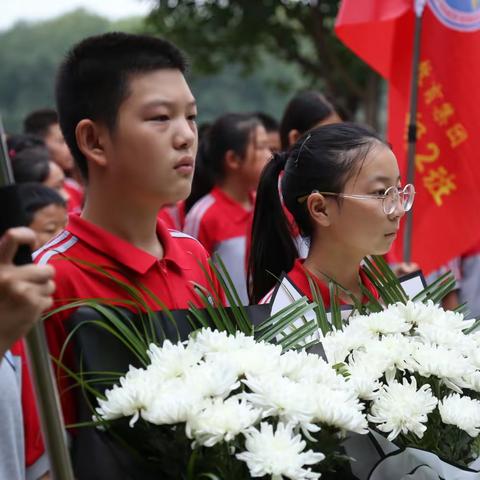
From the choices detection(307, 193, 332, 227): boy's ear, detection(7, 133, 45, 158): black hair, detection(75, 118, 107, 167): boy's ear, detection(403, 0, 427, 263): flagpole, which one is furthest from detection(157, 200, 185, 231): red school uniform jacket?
detection(75, 118, 107, 167): boy's ear

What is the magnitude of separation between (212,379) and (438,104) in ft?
9.19

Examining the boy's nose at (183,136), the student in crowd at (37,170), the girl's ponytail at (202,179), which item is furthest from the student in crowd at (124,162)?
the girl's ponytail at (202,179)

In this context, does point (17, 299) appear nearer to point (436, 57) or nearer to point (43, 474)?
point (43, 474)

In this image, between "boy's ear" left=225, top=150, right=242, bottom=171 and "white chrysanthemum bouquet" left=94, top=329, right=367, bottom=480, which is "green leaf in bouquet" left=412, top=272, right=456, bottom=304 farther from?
"boy's ear" left=225, top=150, right=242, bottom=171

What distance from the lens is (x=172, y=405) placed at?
1354 mm

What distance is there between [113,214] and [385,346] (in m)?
0.64

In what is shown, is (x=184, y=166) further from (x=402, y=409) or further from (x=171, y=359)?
(x=402, y=409)

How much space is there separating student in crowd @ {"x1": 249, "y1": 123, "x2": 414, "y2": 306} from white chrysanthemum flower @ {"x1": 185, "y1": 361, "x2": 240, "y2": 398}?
2.67 feet

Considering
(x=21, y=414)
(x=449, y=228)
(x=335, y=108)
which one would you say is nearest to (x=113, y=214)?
(x=21, y=414)

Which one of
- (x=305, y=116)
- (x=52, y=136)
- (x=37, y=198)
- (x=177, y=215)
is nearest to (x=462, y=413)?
(x=37, y=198)

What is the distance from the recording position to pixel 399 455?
1.55m

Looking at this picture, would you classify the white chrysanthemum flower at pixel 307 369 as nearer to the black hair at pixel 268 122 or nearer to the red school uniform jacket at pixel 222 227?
the red school uniform jacket at pixel 222 227

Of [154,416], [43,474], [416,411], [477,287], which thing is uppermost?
[154,416]

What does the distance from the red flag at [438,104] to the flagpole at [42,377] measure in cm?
286
